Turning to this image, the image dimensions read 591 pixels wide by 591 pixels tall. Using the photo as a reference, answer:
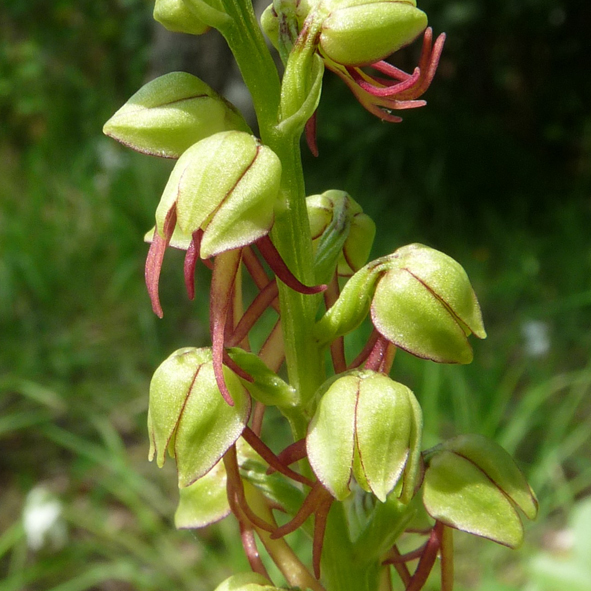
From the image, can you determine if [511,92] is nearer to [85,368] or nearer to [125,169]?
[125,169]

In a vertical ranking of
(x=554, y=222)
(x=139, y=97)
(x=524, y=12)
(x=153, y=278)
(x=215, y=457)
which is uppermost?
(x=139, y=97)

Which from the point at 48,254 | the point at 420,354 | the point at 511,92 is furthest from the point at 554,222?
the point at 420,354

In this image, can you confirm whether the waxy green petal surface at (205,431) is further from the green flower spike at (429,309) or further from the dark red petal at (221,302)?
the green flower spike at (429,309)

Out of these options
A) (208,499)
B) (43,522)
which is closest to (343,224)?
(208,499)

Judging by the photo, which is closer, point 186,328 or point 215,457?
point 215,457

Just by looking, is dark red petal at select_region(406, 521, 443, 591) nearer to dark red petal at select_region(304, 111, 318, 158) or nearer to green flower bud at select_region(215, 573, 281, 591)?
green flower bud at select_region(215, 573, 281, 591)

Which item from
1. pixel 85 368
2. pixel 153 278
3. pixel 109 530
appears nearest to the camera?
pixel 153 278

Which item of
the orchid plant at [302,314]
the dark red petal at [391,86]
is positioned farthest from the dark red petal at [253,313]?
the dark red petal at [391,86]
